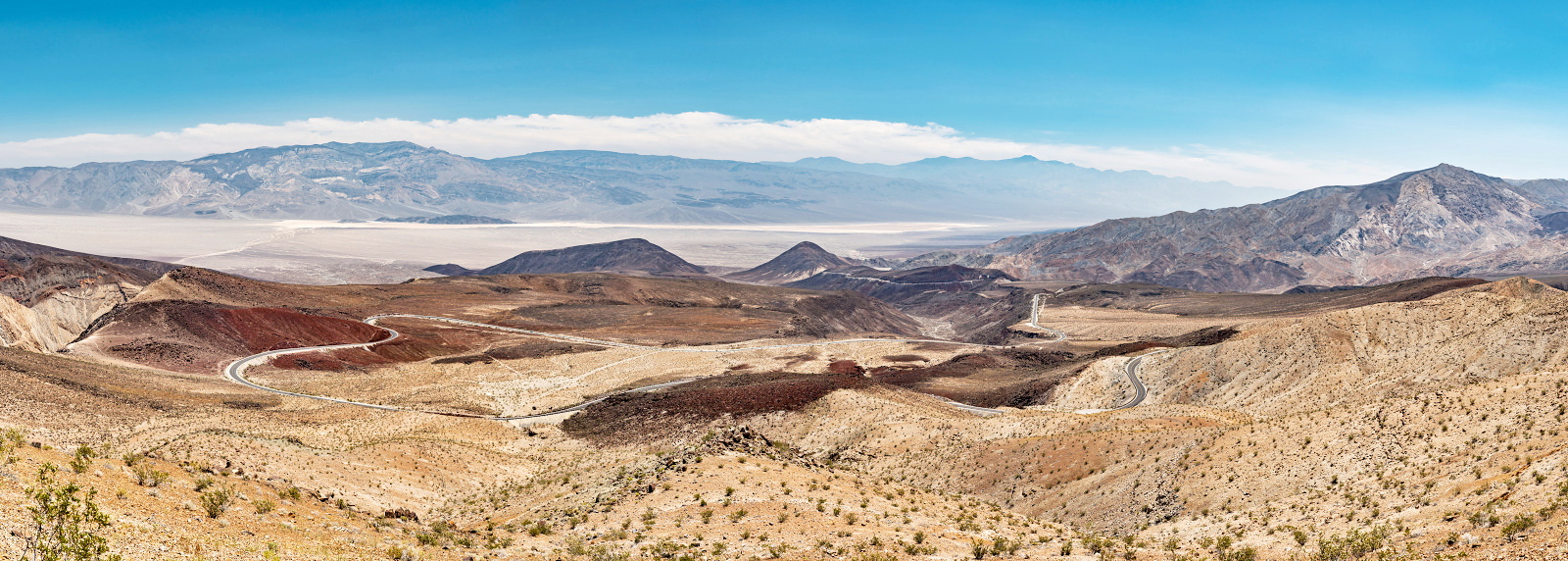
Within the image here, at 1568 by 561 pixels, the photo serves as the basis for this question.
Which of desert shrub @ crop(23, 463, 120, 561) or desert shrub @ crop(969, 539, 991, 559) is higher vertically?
desert shrub @ crop(23, 463, 120, 561)

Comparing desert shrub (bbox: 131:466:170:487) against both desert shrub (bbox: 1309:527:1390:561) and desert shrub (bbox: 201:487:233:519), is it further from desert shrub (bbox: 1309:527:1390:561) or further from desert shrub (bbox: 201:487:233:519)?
desert shrub (bbox: 1309:527:1390:561)

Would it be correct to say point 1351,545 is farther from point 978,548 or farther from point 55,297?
point 55,297

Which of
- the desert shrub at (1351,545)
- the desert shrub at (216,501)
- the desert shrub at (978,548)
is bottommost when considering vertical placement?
the desert shrub at (978,548)

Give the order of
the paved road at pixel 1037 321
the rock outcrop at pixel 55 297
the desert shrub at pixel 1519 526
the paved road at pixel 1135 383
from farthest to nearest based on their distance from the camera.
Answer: the paved road at pixel 1037 321 → the rock outcrop at pixel 55 297 → the paved road at pixel 1135 383 → the desert shrub at pixel 1519 526

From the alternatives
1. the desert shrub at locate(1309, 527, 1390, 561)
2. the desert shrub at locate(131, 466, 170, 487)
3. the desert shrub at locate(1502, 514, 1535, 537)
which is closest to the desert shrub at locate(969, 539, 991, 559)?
the desert shrub at locate(1309, 527, 1390, 561)

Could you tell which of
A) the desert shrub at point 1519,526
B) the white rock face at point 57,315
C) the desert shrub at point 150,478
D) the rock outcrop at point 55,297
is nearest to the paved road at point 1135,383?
the desert shrub at point 1519,526

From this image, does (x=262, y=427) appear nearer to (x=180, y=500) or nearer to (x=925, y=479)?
(x=180, y=500)

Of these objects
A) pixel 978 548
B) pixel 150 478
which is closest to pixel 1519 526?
pixel 978 548

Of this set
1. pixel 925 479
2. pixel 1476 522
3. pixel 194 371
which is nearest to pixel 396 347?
pixel 194 371

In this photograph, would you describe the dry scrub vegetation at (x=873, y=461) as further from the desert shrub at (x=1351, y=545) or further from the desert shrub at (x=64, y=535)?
the desert shrub at (x=64, y=535)

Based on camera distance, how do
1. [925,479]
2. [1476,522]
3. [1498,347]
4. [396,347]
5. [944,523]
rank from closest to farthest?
[1476,522] < [944,523] < [925,479] < [1498,347] < [396,347]

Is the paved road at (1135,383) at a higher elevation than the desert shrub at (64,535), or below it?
below
